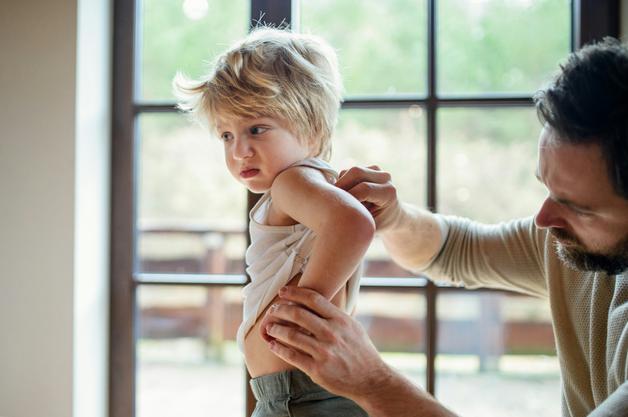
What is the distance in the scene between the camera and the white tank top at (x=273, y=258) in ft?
4.26

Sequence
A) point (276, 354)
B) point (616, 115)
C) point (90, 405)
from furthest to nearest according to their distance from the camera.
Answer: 1. point (90, 405)
2. point (276, 354)
3. point (616, 115)

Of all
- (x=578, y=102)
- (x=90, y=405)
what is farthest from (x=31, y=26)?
(x=578, y=102)

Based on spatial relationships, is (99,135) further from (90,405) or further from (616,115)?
(616,115)

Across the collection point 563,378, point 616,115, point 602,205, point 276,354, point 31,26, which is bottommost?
point 563,378

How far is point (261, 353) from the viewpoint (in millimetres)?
1325

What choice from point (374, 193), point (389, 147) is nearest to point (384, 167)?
point (389, 147)

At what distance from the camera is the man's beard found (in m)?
1.25

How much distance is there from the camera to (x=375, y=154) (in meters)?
1.96

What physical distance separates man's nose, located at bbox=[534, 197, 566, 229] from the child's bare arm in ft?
1.16

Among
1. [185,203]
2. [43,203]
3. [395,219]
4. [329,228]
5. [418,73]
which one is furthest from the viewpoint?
[185,203]

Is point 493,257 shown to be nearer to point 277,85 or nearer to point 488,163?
point 488,163

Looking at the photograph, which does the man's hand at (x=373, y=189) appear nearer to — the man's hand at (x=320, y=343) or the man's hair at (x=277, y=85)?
the man's hair at (x=277, y=85)

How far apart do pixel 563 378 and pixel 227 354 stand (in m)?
1.03

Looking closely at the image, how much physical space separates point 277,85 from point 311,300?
43 cm
